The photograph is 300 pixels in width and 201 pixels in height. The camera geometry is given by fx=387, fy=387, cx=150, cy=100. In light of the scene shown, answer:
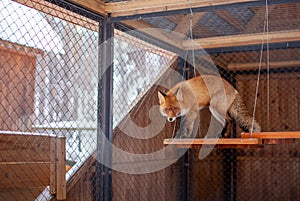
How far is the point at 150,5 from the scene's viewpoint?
3449mm

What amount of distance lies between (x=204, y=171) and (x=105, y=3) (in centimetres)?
336

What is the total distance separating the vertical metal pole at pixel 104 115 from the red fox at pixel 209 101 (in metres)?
0.57

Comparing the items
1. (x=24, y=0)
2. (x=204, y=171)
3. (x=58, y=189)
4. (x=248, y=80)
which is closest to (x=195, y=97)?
(x=58, y=189)

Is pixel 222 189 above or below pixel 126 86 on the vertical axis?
below

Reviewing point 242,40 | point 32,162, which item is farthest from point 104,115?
point 242,40

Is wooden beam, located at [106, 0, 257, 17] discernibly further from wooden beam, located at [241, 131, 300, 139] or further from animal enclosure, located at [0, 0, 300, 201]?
wooden beam, located at [241, 131, 300, 139]

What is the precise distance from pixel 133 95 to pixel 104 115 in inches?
69.9

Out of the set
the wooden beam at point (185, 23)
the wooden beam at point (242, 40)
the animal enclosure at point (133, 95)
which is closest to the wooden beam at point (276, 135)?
the animal enclosure at point (133, 95)

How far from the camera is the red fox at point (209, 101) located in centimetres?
348

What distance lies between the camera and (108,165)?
11.6 feet

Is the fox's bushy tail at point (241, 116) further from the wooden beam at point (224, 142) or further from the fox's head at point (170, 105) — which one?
the fox's head at point (170, 105)

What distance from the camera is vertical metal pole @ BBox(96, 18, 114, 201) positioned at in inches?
138

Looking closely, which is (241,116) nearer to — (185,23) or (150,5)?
(150,5)

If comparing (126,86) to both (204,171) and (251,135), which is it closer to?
(204,171)
